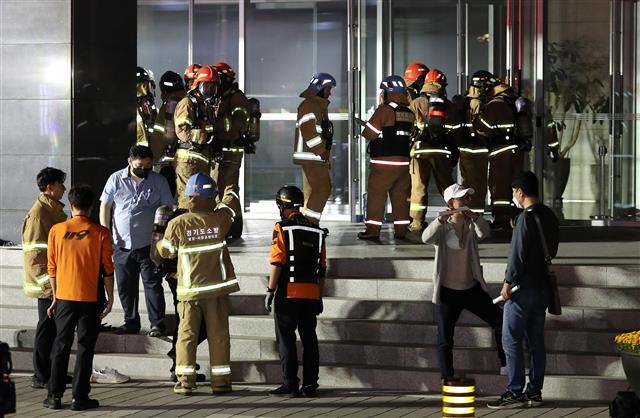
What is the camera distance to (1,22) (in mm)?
15789

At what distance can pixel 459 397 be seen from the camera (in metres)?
8.20

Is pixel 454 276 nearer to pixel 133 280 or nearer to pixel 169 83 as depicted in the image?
pixel 133 280

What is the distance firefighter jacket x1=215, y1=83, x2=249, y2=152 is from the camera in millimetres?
16703

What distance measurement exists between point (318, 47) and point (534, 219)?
10868 mm

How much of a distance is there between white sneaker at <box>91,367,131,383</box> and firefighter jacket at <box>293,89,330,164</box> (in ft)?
14.2

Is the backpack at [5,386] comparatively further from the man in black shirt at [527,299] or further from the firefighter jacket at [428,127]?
the firefighter jacket at [428,127]

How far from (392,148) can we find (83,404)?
6.02m

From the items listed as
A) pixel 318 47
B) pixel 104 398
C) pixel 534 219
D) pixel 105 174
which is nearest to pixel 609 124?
pixel 318 47

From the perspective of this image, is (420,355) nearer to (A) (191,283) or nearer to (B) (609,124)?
(A) (191,283)

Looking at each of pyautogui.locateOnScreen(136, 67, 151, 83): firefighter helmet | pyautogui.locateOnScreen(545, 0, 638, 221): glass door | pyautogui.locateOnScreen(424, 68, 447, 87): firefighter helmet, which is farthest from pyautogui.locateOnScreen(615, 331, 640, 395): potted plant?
pyautogui.locateOnScreen(545, 0, 638, 221): glass door

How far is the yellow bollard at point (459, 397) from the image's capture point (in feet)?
26.9

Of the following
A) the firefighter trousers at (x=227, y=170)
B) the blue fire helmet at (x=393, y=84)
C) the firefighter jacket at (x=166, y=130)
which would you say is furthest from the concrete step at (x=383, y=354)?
the blue fire helmet at (x=393, y=84)

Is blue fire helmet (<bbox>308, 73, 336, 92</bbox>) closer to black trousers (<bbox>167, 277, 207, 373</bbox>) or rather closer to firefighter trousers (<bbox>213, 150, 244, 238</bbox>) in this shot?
firefighter trousers (<bbox>213, 150, 244, 238</bbox>)

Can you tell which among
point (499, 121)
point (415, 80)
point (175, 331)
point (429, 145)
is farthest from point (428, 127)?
point (175, 331)
